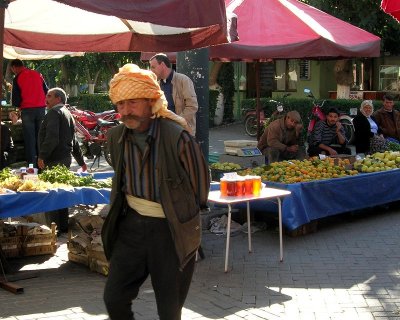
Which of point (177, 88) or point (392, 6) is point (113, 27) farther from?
point (392, 6)

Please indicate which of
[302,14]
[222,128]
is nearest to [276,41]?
[302,14]

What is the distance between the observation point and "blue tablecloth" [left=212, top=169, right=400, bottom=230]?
7391 mm

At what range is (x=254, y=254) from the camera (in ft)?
23.0

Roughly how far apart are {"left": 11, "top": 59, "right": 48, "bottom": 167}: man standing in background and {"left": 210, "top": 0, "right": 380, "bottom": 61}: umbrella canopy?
3468 millimetres

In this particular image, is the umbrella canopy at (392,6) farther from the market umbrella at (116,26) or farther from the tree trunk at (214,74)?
the tree trunk at (214,74)

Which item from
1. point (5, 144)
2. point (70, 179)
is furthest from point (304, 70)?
point (70, 179)

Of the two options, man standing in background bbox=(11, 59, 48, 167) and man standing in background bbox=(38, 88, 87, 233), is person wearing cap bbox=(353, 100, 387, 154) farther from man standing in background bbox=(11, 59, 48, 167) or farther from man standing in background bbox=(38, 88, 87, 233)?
man standing in background bbox=(11, 59, 48, 167)

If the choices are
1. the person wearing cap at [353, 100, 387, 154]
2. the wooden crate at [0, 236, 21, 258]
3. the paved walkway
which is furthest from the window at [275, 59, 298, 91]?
the wooden crate at [0, 236, 21, 258]

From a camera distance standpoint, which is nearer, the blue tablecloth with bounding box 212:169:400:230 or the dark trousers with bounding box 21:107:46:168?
the blue tablecloth with bounding box 212:169:400:230

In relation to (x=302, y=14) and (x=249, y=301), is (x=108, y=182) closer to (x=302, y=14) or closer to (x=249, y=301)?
(x=249, y=301)

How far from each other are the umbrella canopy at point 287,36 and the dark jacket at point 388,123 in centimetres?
192

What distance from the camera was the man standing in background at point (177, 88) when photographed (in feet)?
23.5

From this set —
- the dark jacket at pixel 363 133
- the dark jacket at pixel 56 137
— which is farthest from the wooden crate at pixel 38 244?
the dark jacket at pixel 363 133

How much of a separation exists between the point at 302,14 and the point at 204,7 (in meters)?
4.63
